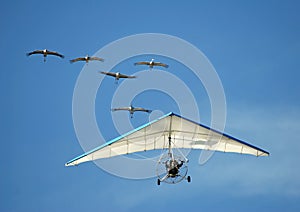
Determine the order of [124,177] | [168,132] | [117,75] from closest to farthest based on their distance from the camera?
[124,177] → [168,132] → [117,75]

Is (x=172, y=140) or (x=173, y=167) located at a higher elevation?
(x=172, y=140)

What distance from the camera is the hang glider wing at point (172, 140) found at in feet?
151

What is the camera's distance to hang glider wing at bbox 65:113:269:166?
151 feet

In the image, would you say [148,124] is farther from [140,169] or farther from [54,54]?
[54,54]

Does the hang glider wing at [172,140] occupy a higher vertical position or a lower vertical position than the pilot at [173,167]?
higher

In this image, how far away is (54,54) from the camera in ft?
174

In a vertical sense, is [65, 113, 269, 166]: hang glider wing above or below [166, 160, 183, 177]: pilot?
above

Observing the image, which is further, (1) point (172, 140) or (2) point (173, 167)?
(1) point (172, 140)

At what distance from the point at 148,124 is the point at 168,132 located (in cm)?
240

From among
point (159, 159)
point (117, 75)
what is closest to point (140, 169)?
point (159, 159)

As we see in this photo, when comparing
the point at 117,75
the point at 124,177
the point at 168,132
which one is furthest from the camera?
the point at 117,75

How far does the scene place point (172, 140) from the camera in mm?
48219

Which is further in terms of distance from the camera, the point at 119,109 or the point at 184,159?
the point at 119,109

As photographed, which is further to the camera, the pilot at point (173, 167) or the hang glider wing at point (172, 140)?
the hang glider wing at point (172, 140)
